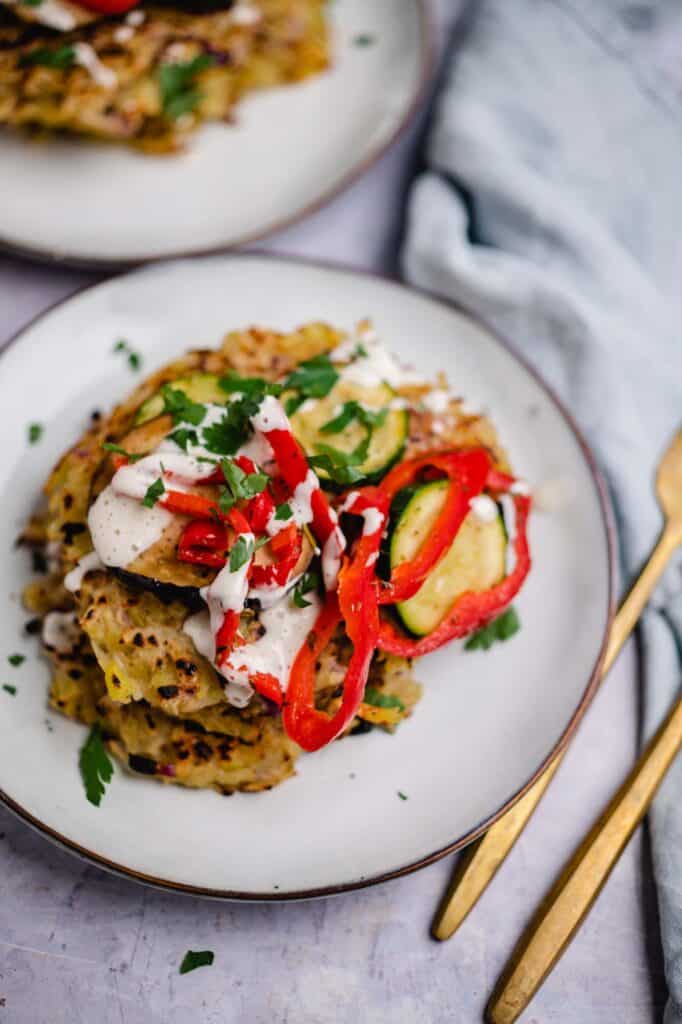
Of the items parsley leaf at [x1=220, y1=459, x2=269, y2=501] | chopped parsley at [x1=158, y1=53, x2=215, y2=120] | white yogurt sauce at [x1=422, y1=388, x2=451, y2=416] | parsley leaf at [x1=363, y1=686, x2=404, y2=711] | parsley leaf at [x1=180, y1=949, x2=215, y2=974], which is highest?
chopped parsley at [x1=158, y1=53, x2=215, y2=120]

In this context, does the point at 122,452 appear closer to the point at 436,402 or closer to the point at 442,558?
the point at 442,558

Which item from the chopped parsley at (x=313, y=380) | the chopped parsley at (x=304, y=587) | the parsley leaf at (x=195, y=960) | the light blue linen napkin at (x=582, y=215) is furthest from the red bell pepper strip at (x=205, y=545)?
the light blue linen napkin at (x=582, y=215)

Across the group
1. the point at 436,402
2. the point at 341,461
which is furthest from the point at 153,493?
the point at 436,402

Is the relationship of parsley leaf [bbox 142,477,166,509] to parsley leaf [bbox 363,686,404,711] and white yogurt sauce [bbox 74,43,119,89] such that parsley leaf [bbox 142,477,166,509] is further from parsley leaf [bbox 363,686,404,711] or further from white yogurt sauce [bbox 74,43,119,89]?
white yogurt sauce [bbox 74,43,119,89]

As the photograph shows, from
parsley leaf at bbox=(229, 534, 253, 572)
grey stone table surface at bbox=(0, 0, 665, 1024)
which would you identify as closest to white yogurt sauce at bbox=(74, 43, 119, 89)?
parsley leaf at bbox=(229, 534, 253, 572)

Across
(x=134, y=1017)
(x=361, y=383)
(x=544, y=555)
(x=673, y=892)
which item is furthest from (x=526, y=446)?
(x=134, y=1017)

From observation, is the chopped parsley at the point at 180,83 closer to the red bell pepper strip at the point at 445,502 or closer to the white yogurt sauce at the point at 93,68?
the white yogurt sauce at the point at 93,68
